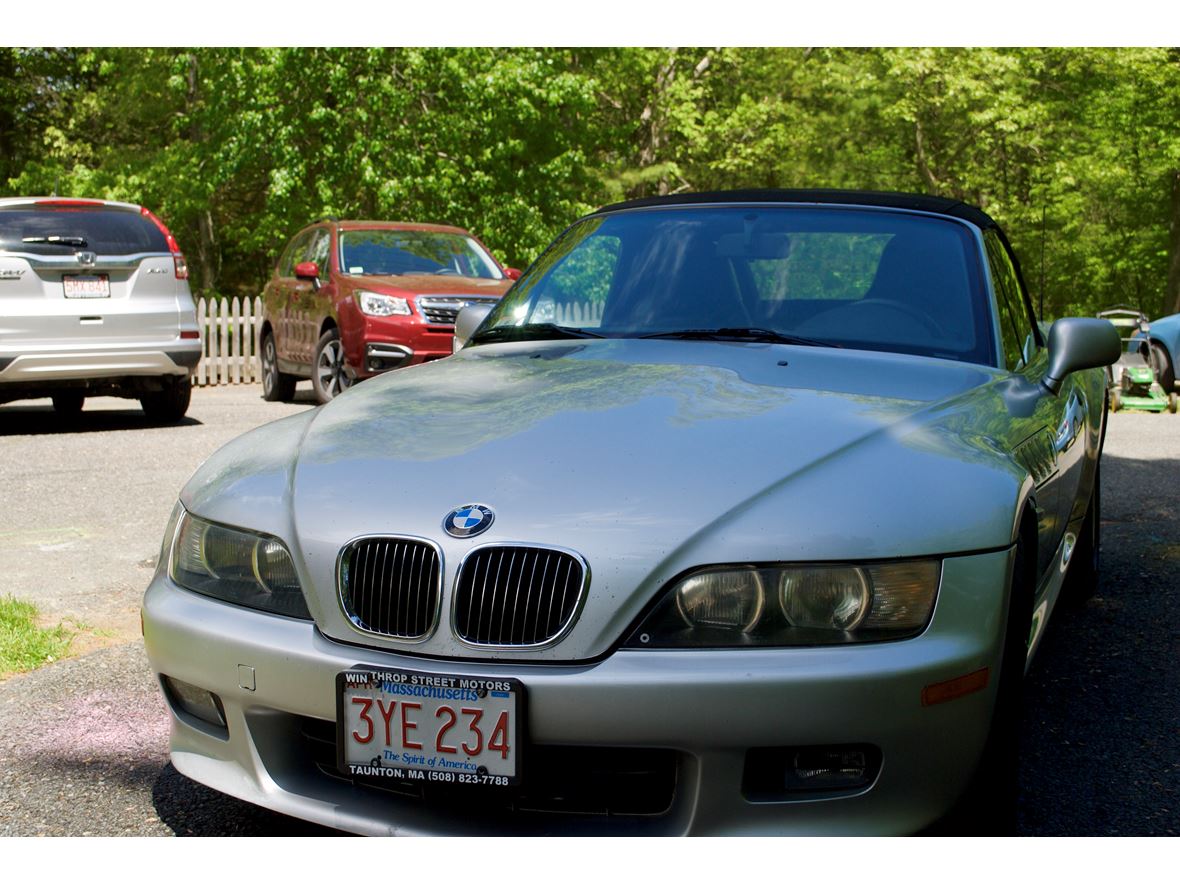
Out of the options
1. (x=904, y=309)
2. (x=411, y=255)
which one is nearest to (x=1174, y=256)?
(x=411, y=255)

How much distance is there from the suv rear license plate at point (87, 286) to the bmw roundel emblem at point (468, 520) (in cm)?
904

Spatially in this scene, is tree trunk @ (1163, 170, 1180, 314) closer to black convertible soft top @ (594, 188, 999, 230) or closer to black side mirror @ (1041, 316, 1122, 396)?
black convertible soft top @ (594, 188, 999, 230)

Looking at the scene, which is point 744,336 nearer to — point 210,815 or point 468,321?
point 468,321

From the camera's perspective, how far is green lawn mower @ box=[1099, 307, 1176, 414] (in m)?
15.3

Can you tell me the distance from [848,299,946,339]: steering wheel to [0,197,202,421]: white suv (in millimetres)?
8126

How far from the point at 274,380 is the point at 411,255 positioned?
2505 millimetres

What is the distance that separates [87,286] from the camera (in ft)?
35.6

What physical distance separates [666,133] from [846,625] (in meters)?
35.5

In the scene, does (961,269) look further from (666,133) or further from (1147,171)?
(666,133)

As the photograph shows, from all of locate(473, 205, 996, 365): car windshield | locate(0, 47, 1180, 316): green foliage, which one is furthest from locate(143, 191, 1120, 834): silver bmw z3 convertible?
locate(0, 47, 1180, 316): green foliage

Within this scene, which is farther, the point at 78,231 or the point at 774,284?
the point at 78,231

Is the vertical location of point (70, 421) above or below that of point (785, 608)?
below

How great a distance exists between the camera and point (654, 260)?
434 centimetres

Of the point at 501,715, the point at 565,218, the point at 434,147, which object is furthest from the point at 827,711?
the point at 565,218
